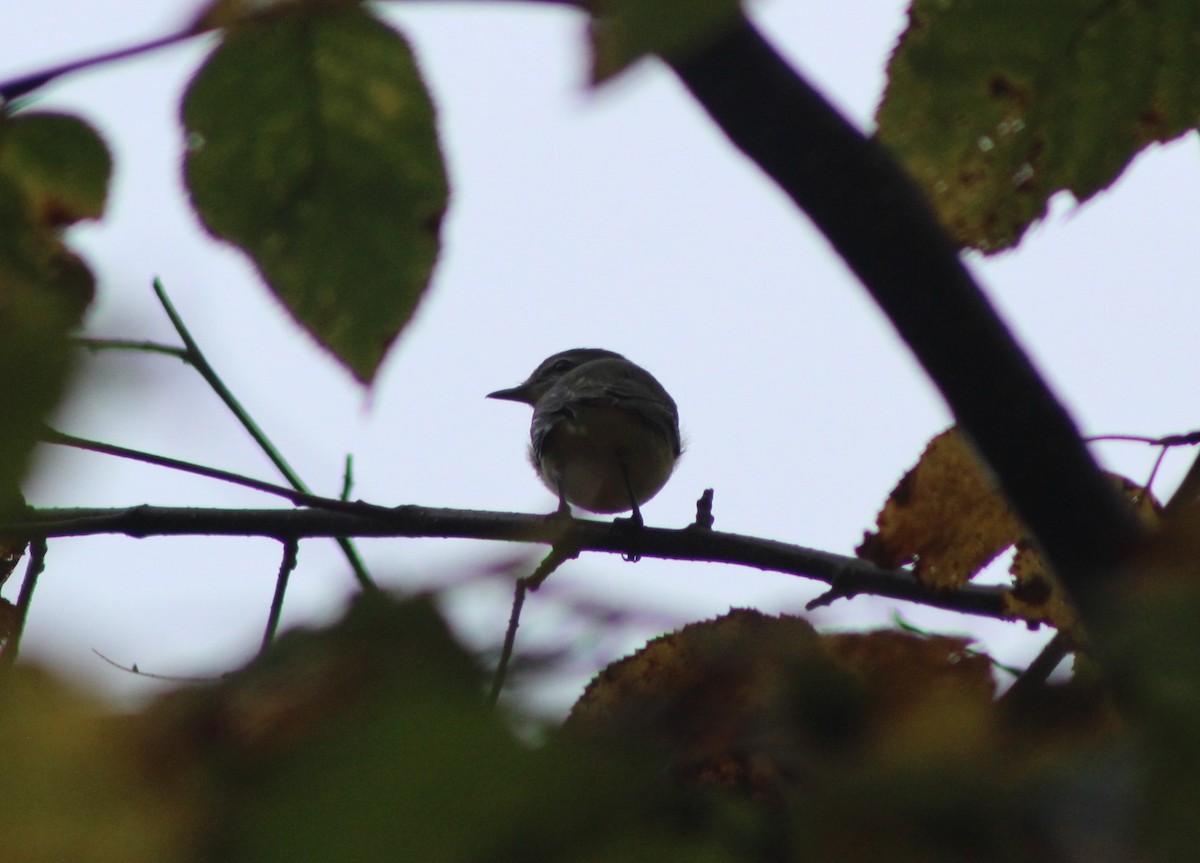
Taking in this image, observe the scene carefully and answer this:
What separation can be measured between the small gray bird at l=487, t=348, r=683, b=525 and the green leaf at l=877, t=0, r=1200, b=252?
11.9 feet

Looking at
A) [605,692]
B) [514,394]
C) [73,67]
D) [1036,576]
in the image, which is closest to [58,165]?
[73,67]

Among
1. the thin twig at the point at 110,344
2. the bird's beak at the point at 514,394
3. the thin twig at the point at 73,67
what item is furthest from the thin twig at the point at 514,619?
the bird's beak at the point at 514,394

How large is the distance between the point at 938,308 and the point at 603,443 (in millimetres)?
3871

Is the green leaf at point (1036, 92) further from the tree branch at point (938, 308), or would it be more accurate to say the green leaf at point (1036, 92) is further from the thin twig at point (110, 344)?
the thin twig at point (110, 344)

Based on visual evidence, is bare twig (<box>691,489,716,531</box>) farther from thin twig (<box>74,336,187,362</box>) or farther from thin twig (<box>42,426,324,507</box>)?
thin twig (<box>74,336,187,362</box>)

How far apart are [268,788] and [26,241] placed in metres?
0.88

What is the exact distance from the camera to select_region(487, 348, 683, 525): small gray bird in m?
4.99

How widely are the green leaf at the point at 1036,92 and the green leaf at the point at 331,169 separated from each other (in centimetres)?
45

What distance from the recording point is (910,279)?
3.92 ft

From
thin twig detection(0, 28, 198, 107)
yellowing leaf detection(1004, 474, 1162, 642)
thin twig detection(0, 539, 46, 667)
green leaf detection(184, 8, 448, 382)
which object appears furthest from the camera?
thin twig detection(0, 539, 46, 667)

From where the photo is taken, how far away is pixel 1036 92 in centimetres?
113

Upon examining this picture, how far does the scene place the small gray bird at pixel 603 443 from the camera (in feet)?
16.4

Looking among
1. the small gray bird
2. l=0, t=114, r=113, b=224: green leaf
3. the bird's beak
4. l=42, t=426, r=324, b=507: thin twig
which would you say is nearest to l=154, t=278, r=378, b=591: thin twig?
l=42, t=426, r=324, b=507: thin twig

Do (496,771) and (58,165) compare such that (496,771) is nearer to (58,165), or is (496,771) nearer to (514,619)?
(514,619)
